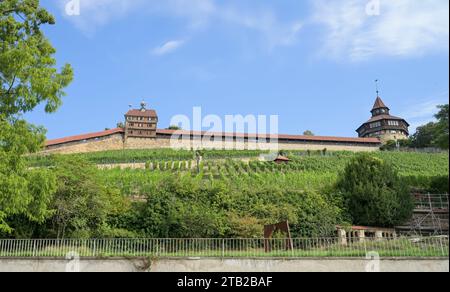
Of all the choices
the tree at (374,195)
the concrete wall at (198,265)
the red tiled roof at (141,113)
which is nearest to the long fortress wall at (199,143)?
the red tiled roof at (141,113)

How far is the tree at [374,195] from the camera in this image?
23.2 m

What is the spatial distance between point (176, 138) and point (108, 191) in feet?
150

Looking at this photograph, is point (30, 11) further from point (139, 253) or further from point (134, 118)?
point (134, 118)

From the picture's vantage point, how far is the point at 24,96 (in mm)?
11133

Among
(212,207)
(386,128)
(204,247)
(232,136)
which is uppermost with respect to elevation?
(386,128)

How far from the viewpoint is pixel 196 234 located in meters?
20.7

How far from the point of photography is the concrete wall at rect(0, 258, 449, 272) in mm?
12453

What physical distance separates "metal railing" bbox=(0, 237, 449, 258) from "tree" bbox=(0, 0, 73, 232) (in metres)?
2.41

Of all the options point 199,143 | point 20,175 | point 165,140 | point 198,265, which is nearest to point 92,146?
point 165,140

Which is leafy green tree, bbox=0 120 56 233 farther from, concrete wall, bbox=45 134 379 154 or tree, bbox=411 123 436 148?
tree, bbox=411 123 436 148

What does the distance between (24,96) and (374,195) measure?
18895mm

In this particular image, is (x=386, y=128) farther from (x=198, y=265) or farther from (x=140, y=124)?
(x=198, y=265)

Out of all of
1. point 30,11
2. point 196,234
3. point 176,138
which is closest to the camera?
point 30,11
